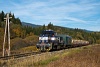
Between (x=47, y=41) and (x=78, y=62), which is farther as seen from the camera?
(x=47, y=41)

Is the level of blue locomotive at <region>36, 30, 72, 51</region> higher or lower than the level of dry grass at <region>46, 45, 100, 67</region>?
higher

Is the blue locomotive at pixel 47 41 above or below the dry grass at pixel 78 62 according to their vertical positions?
above

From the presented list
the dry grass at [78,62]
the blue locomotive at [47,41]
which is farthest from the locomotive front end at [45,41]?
the dry grass at [78,62]

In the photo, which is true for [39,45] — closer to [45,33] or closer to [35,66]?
[45,33]

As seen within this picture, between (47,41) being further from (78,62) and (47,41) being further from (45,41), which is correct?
(78,62)

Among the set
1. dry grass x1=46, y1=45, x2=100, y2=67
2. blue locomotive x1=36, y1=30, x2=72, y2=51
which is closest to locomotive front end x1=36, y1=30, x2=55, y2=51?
blue locomotive x1=36, y1=30, x2=72, y2=51

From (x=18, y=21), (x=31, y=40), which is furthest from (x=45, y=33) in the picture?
(x=18, y=21)

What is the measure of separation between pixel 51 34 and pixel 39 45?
3211mm

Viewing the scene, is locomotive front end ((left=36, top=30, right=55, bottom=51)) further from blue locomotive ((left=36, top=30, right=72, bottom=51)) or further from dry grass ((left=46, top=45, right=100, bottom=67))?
dry grass ((left=46, top=45, right=100, bottom=67))

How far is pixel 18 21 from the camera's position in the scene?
533 ft

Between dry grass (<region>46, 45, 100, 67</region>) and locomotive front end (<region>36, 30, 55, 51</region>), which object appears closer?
dry grass (<region>46, 45, 100, 67</region>)

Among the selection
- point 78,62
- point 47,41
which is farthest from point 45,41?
point 78,62

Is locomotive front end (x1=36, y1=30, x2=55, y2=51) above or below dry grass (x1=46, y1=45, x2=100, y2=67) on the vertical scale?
above

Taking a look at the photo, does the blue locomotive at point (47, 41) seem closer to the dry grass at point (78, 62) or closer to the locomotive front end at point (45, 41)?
the locomotive front end at point (45, 41)
